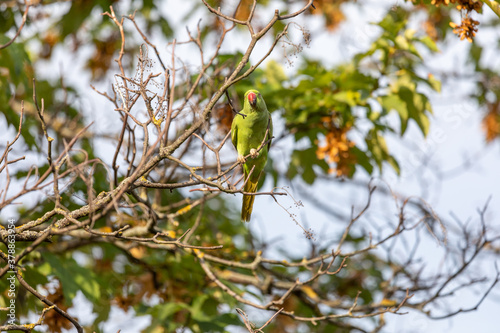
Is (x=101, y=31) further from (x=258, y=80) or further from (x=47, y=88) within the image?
(x=258, y=80)

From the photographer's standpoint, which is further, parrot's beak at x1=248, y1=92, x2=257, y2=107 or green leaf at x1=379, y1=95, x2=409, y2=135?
green leaf at x1=379, y1=95, x2=409, y2=135

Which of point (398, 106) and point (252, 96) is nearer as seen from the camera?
point (252, 96)

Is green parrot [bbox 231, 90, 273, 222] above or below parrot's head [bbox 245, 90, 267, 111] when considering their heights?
below

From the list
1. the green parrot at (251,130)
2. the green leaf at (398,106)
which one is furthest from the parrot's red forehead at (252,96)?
the green leaf at (398,106)

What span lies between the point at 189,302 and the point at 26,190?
8.41ft

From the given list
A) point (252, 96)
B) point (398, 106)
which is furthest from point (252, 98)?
point (398, 106)

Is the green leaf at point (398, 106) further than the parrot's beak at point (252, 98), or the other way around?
the green leaf at point (398, 106)

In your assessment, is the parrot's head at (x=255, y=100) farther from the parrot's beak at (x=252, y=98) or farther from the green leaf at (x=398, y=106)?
the green leaf at (x=398, y=106)

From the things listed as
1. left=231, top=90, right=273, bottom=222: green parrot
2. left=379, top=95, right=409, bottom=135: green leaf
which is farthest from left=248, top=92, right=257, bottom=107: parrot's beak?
left=379, top=95, right=409, bottom=135: green leaf

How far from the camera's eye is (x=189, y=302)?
4.29 m

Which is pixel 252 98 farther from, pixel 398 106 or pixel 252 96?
pixel 398 106

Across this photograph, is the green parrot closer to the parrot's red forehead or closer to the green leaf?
the parrot's red forehead

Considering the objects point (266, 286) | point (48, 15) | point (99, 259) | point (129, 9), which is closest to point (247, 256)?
point (266, 286)

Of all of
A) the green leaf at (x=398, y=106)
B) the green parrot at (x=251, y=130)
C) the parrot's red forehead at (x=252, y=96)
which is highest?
the green leaf at (x=398, y=106)
